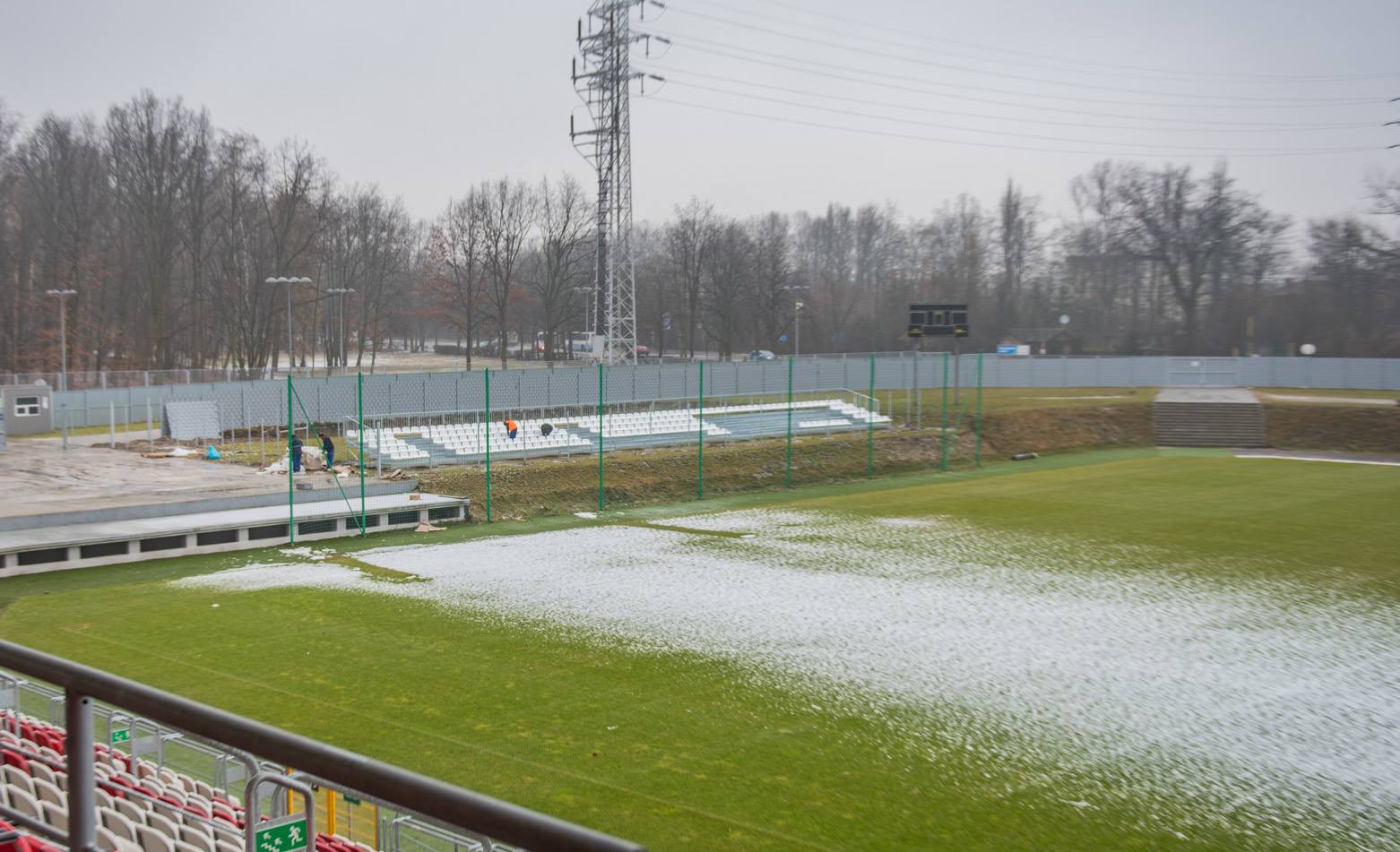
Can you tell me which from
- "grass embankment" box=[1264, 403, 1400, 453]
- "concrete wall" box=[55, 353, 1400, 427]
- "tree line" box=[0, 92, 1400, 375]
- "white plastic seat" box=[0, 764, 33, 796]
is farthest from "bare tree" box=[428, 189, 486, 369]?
"white plastic seat" box=[0, 764, 33, 796]

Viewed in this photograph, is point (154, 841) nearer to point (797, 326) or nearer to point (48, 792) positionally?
point (48, 792)

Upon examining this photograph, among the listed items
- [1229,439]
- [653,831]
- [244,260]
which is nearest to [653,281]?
[244,260]

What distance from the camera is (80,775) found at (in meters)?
3.03

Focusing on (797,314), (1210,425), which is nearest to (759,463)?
(1210,425)

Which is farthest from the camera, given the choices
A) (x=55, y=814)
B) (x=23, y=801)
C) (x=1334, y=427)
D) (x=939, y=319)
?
(x=1334, y=427)

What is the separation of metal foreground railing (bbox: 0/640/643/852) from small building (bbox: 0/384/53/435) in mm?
42293

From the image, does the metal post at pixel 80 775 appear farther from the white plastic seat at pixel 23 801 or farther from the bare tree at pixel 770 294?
the bare tree at pixel 770 294

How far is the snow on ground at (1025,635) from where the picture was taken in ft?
32.2

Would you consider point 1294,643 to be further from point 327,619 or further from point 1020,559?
point 327,619

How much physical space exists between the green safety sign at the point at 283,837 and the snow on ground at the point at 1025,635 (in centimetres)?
725

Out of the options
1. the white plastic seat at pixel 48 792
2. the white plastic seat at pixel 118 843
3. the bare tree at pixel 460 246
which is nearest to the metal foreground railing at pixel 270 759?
the white plastic seat at pixel 118 843

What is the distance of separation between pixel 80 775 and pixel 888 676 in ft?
33.7

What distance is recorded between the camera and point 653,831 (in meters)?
7.93

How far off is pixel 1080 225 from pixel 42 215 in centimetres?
8859
